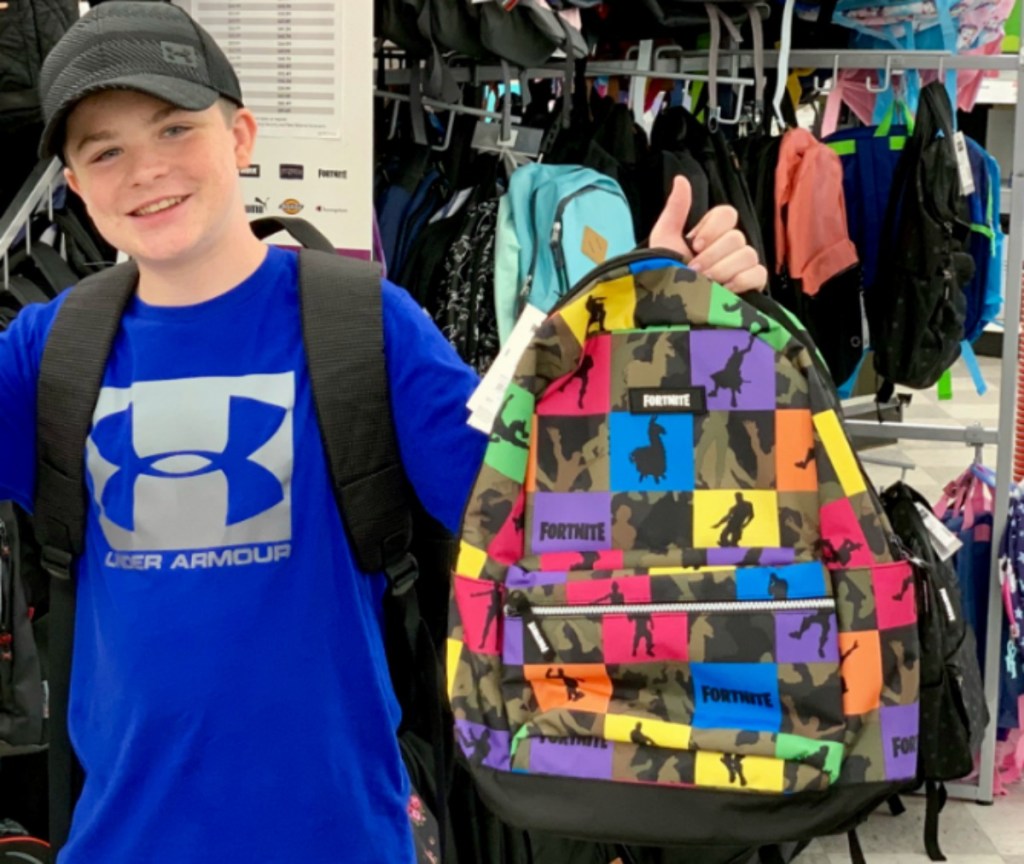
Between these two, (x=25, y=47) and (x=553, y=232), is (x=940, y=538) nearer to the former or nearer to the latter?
(x=553, y=232)

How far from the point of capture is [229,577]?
5.17ft

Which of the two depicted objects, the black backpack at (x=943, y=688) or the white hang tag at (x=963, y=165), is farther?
the white hang tag at (x=963, y=165)

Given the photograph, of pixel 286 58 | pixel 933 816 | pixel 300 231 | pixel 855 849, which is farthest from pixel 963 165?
pixel 300 231

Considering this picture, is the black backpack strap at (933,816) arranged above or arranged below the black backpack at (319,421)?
below

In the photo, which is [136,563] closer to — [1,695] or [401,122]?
[1,695]

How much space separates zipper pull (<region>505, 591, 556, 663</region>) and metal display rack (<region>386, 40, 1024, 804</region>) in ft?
7.74

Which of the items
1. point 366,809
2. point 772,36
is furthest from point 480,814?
point 772,36

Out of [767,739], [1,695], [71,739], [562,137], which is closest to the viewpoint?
[767,739]

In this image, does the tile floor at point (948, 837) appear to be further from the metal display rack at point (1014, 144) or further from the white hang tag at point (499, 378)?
the white hang tag at point (499, 378)

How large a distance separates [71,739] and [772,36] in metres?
3.18

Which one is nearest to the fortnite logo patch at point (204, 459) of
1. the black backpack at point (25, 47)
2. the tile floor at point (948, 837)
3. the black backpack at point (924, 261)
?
the black backpack at point (25, 47)

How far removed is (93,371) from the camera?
1.59 meters

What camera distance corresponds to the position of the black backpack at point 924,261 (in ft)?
12.3

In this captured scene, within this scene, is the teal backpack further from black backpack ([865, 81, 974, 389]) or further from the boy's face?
the boy's face
